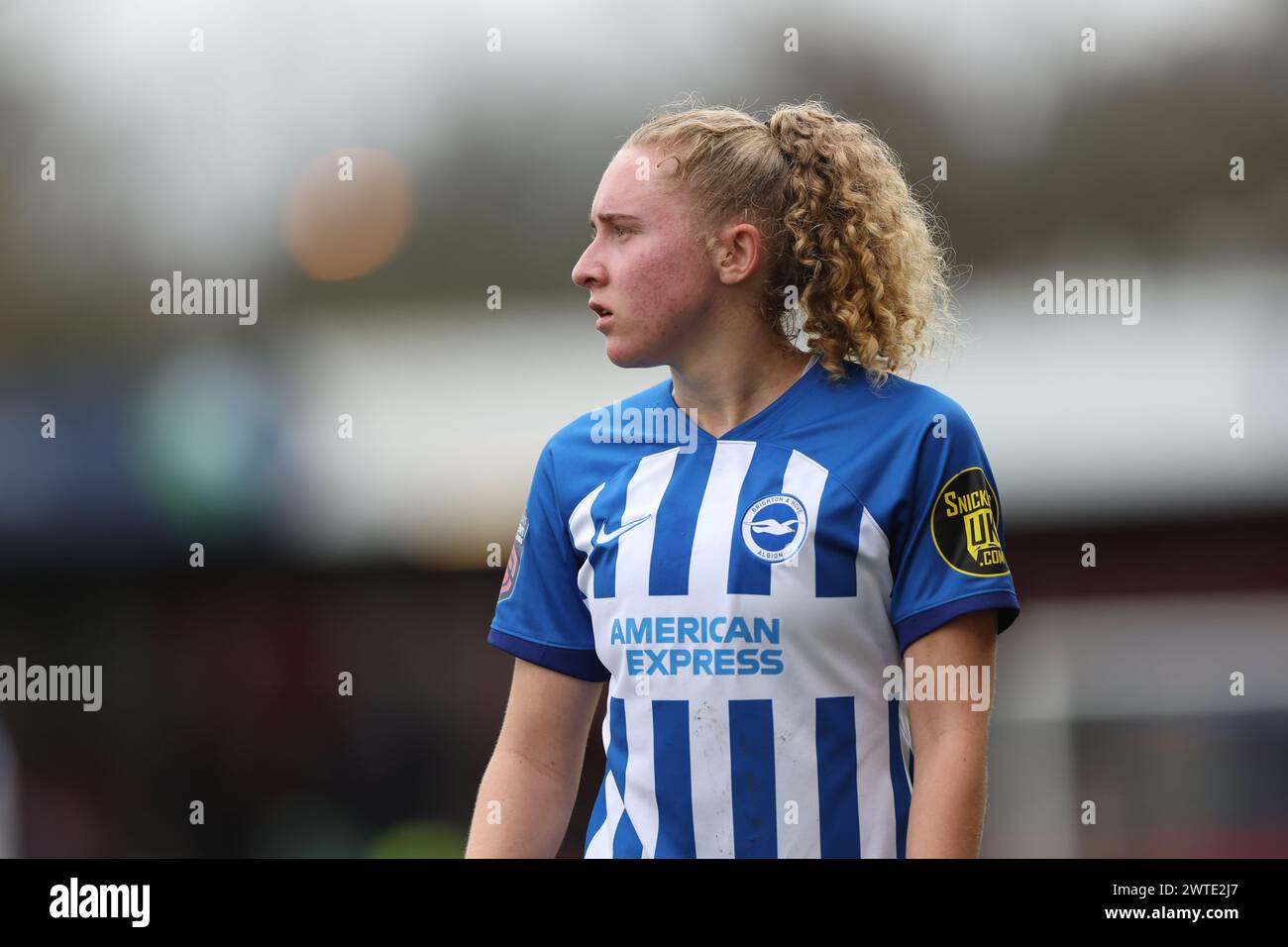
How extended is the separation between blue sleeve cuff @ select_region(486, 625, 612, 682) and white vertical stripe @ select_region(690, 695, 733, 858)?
28 centimetres

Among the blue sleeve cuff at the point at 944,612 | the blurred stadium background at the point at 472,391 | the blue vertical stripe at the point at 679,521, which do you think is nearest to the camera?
the blue sleeve cuff at the point at 944,612

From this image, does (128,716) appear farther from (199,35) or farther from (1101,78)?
(1101,78)

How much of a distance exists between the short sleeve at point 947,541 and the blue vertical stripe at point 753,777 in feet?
0.93

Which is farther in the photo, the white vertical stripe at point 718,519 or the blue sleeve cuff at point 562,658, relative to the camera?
the blue sleeve cuff at point 562,658

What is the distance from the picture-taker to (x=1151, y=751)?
6.67 metres

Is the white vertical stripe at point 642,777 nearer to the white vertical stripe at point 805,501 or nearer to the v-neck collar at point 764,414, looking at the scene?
the white vertical stripe at point 805,501

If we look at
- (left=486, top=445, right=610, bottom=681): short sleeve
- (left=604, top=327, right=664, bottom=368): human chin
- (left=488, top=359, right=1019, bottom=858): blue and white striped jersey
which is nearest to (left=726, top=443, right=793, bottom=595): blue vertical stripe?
(left=488, top=359, right=1019, bottom=858): blue and white striped jersey

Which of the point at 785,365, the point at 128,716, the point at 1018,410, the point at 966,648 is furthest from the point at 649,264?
the point at 128,716

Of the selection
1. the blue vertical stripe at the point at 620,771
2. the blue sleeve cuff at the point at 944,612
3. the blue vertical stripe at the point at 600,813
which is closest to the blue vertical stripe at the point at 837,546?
the blue sleeve cuff at the point at 944,612

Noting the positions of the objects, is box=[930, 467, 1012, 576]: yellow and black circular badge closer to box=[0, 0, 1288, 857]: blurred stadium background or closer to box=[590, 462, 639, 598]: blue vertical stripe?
box=[590, 462, 639, 598]: blue vertical stripe

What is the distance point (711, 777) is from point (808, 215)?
1058mm

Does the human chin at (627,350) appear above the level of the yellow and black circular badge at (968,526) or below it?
above

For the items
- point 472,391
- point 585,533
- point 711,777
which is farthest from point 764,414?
point 472,391

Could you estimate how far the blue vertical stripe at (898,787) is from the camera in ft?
7.32
